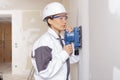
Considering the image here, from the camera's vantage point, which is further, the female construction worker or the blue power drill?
the blue power drill

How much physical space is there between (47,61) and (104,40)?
577 millimetres

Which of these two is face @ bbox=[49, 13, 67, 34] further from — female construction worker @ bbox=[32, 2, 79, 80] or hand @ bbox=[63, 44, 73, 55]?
hand @ bbox=[63, 44, 73, 55]

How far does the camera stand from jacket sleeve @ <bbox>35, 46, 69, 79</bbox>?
178cm

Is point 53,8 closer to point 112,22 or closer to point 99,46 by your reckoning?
point 99,46

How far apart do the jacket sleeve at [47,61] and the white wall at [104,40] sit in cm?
27

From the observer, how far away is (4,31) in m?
10.6

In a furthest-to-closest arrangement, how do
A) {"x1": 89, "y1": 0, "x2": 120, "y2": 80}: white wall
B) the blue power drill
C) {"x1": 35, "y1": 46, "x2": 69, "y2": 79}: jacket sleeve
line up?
1. the blue power drill
2. {"x1": 35, "y1": 46, "x2": 69, "y2": 79}: jacket sleeve
3. {"x1": 89, "y1": 0, "x2": 120, "y2": 80}: white wall

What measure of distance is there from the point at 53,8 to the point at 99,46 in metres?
0.57

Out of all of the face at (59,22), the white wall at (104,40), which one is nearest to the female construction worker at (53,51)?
the face at (59,22)

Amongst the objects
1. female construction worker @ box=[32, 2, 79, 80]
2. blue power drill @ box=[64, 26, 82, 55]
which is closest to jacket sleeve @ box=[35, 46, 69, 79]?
female construction worker @ box=[32, 2, 79, 80]

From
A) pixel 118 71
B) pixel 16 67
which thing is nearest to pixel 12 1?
pixel 16 67

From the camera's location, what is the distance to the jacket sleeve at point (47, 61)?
5.82 ft

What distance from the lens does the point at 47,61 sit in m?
1.79

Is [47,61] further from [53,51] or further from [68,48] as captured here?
[68,48]
